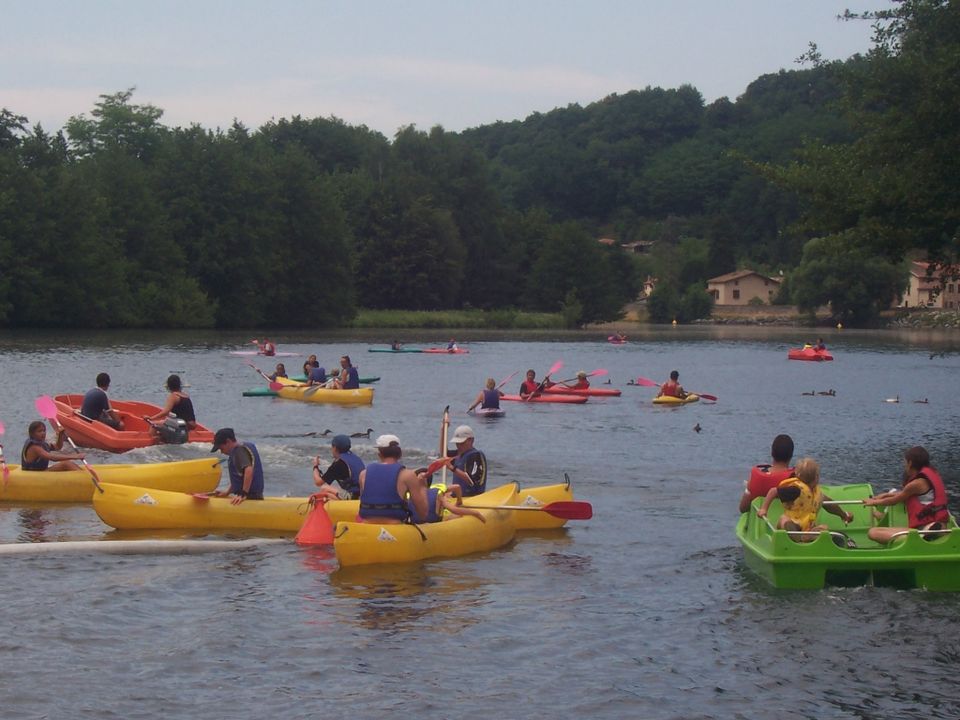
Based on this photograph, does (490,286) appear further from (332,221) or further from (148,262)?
(148,262)

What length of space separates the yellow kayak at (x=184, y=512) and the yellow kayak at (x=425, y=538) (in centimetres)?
221

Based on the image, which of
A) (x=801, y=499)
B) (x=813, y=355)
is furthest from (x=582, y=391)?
(x=813, y=355)

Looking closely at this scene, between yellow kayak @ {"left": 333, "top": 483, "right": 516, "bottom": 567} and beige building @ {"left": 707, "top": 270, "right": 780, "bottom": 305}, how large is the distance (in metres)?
122

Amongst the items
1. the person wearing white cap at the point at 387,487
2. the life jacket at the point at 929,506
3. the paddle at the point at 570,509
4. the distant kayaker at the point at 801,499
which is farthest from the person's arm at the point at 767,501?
the person wearing white cap at the point at 387,487

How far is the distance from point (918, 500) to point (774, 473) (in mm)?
1480

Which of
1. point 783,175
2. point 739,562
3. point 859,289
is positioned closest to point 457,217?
point 859,289

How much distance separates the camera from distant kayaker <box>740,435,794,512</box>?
1357cm

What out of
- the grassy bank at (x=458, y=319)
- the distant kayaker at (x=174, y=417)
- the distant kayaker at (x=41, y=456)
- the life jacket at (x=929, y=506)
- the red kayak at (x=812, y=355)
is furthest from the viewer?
the grassy bank at (x=458, y=319)

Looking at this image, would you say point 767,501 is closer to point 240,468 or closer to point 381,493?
point 381,493

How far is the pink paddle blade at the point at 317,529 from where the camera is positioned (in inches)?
594

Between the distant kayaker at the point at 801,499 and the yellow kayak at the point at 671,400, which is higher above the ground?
the distant kayaker at the point at 801,499

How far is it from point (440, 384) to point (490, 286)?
240 feet

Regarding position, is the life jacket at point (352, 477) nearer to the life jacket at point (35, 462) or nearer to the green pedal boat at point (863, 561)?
the life jacket at point (35, 462)

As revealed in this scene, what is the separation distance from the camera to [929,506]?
1275cm
